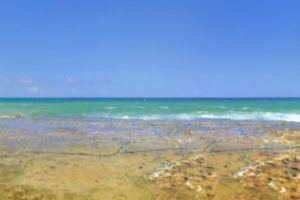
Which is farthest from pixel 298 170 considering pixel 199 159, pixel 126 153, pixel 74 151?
pixel 74 151

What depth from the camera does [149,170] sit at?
269 inches

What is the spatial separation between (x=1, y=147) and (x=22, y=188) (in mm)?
4520

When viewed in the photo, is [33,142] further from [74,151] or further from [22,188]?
[22,188]

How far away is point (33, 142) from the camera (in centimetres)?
1061

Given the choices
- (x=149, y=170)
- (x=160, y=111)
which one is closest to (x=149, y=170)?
(x=149, y=170)

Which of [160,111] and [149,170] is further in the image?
[160,111]

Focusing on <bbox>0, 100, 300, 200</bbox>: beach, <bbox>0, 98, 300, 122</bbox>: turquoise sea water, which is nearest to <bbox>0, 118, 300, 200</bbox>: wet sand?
<bbox>0, 100, 300, 200</bbox>: beach

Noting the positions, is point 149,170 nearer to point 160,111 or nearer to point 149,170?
point 149,170

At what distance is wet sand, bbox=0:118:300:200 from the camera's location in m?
5.41

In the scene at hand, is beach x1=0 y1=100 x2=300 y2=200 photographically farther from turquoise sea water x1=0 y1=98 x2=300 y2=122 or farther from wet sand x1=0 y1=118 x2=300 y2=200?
turquoise sea water x1=0 y1=98 x2=300 y2=122

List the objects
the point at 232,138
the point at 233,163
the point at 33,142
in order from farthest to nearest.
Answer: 1. the point at 232,138
2. the point at 33,142
3. the point at 233,163

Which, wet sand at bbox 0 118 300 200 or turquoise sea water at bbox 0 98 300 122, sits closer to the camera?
wet sand at bbox 0 118 300 200

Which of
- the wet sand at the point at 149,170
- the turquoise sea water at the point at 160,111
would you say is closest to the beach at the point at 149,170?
the wet sand at the point at 149,170

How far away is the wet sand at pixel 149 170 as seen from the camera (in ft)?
17.7
